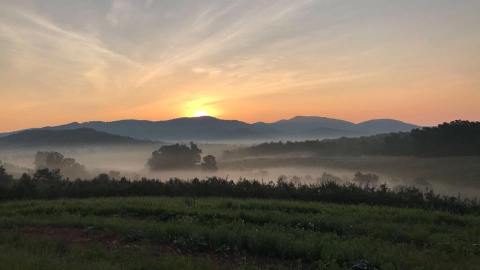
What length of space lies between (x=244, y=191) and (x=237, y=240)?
12.9m

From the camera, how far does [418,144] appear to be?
97875mm

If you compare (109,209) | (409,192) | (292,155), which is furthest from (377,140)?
(109,209)

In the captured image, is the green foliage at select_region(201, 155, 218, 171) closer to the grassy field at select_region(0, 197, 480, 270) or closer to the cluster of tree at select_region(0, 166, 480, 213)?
the cluster of tree at select_region(0, 166, 480, 213)

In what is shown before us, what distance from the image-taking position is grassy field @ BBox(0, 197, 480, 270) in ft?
31.4

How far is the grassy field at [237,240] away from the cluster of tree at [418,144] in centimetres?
7547

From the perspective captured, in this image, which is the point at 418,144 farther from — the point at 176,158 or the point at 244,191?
the point at 244,191

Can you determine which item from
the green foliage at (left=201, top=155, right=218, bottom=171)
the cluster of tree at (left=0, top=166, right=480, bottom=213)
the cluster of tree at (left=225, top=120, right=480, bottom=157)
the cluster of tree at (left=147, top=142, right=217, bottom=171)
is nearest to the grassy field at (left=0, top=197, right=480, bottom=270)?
the cluster of tree at (left=0, top=166, right=480, bottom=213)

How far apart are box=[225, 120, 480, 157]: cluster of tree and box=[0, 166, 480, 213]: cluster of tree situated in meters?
68.5

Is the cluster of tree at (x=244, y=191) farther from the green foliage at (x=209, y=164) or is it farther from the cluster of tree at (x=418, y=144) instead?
the green foliage at (x=209, y=164)

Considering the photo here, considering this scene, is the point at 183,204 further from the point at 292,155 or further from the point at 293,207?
the point at 292,155

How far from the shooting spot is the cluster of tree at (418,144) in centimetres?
8556

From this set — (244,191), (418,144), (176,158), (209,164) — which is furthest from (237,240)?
(176,158)

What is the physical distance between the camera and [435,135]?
304ft

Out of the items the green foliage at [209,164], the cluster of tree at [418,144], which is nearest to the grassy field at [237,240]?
the cluster of tree at [418,144]
